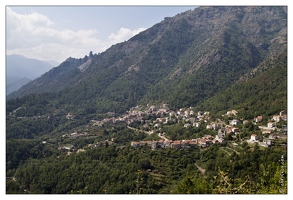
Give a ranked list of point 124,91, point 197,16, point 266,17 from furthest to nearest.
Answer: point 197,16, point 266,17, point 124,91

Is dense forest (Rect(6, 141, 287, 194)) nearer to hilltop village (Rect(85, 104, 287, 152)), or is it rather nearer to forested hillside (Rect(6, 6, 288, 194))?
forested hillside (Rect(6, 6, 288, 194))

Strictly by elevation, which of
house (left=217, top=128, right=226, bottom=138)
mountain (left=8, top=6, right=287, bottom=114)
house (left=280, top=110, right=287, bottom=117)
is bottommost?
house (left=217, top=128, right=226, bottom=138)

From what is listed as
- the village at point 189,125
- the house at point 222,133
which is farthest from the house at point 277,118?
the house at point 222,133

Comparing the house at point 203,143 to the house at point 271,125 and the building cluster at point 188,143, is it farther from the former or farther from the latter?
the house at point 271,125

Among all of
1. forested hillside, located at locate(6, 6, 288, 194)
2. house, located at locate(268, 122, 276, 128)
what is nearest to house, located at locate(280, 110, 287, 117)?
forested hillside, located at locate(6, 6, 288, 194)

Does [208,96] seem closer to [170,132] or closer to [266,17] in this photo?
[170,132]

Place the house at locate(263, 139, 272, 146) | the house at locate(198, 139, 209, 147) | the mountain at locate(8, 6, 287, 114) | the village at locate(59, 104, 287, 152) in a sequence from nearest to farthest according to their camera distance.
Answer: the house at locate(263, 139, 272, 146)
the village at locate(59, 104, 287, 152)
the house at locate(198, 139, 209, 147)
the mountain at locate(8, 6, 287, 114)

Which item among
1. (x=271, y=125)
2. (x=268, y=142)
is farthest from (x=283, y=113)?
(x=268, y=142)

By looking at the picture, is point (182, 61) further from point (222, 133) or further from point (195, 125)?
point (222, 133)

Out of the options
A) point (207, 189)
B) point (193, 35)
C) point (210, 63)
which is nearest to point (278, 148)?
point (207, 189)

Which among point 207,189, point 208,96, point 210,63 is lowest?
point 207,189
